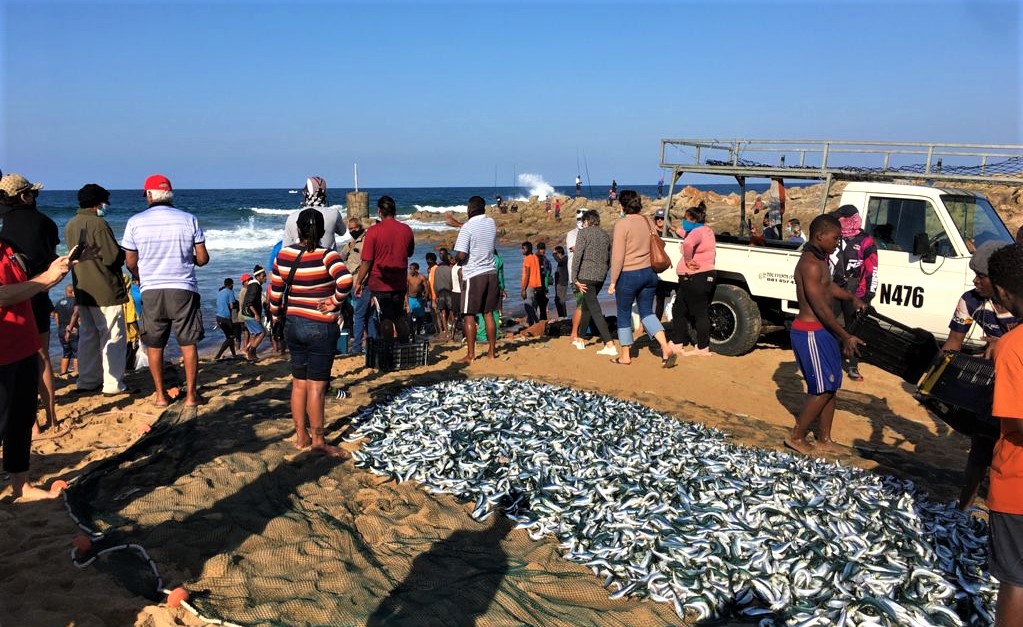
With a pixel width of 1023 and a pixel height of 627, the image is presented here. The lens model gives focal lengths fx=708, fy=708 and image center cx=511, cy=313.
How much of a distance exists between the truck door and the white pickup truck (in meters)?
0.01

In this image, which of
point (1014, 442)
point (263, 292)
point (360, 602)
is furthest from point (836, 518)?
point (263, 292)

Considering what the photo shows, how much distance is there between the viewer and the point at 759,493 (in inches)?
201

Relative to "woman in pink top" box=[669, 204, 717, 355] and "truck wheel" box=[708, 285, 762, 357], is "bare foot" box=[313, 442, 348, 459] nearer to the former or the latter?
"woman in pink top" box=[669, 204, 717, 355]

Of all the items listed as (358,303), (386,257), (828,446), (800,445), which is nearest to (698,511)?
(800,445)

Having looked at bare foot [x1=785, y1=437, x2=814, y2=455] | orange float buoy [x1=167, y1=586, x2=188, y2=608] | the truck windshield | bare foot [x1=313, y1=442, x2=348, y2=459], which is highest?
the truck windshield

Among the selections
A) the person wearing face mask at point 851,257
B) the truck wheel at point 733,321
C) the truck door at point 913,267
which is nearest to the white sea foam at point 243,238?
the truck wheel at point 733,321

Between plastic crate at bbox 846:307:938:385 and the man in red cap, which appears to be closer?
plastic crate at bbox 846:307:938:385

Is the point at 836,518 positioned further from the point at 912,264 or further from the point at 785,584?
the point at 912,264

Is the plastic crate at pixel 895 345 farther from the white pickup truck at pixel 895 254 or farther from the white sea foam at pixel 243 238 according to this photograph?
the white sea foam at pixel 243 238

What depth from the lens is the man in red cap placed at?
6.95 m

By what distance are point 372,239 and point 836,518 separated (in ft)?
20.0

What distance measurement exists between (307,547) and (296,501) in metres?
0.76

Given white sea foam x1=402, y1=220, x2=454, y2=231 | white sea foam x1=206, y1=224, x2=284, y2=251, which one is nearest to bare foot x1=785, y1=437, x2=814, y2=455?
white sea foam x1=206, y1=224, x2=284, y2=251

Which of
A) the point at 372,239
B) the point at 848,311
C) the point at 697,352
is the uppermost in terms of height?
the point at 372,239
